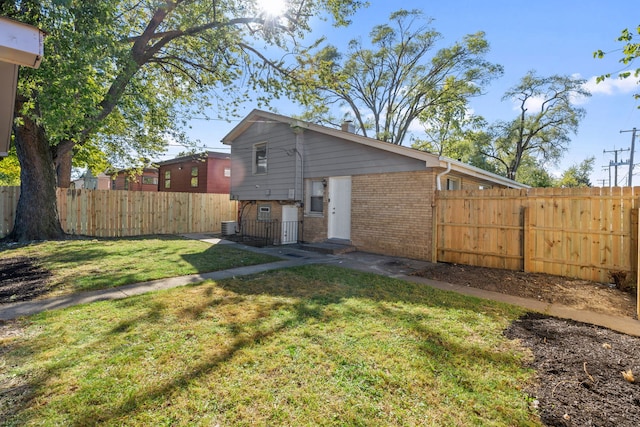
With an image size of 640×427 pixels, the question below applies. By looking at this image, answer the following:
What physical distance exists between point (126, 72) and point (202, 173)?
1388 cm

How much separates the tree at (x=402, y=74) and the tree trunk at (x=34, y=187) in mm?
13723

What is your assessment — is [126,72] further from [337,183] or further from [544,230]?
[544,230]

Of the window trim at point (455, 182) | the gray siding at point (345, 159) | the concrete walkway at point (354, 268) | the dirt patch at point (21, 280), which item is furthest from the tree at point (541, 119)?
the dirt patch at point (21, 280)

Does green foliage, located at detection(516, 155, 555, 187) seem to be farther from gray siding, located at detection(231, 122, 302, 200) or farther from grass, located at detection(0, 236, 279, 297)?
grass, located at detection(0, 236, 279, 297)

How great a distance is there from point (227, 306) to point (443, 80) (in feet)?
79.1

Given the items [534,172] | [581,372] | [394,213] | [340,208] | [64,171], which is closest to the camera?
[581,372]

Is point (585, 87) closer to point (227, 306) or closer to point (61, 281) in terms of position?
point (227, 306)

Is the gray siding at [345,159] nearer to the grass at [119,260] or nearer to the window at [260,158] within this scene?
the window at [260,158]

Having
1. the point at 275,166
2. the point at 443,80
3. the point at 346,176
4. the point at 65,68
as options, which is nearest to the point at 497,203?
the point at 346,176

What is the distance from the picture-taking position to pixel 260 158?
13.4 metres

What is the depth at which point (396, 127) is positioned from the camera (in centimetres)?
2595

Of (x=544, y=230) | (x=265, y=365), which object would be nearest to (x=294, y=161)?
(x=544, y=230)

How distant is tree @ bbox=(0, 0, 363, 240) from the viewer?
22.3ft

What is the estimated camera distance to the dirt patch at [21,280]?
488 centimetres
